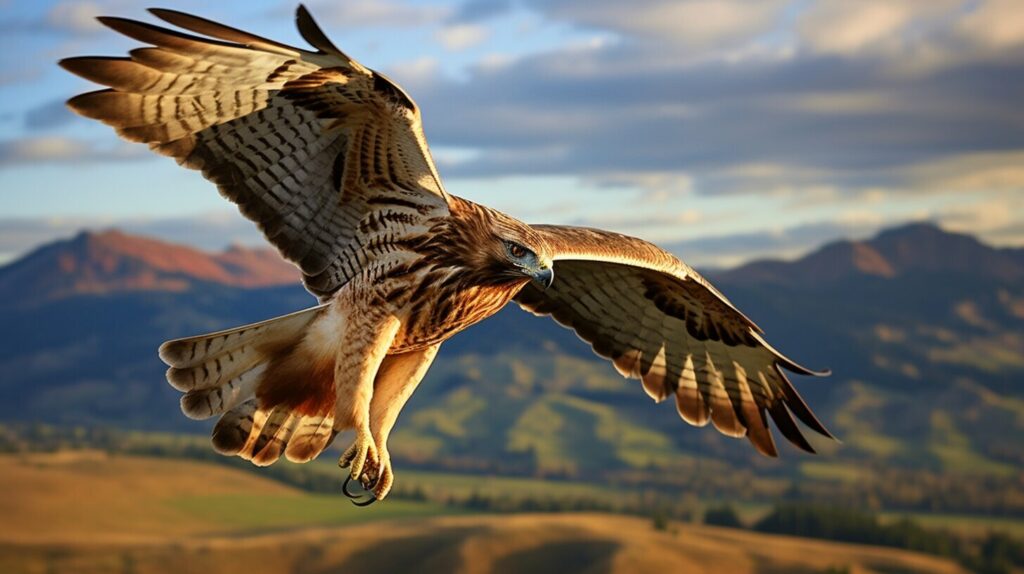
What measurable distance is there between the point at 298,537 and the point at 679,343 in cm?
12323

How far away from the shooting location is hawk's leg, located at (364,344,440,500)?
350 inches

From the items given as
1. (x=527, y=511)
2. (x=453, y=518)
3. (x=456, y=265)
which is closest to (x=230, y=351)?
(x=456, y=265)

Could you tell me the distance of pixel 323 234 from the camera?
9.20m

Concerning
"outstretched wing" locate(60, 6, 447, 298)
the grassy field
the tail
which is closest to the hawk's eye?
"outstretched wing" locate(60, 6, 447, 298)

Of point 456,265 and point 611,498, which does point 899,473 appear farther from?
point 456,265

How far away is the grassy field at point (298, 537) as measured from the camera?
123625 millimetres

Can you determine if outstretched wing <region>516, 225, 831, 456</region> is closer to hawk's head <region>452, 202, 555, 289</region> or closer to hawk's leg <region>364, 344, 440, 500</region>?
hawk's leg <region>364, 344, 440, 500</region>

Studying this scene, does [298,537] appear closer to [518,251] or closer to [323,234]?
[323,234]

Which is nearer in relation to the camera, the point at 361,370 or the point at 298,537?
the point at 361,370

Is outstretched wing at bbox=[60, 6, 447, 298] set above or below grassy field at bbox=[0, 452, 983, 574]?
above

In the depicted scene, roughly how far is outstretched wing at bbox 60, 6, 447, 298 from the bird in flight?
1cm

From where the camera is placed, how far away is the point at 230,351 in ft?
30.6

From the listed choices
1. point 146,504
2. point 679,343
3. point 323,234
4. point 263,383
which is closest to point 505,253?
point 323,234

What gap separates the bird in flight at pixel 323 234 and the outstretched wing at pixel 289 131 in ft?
0.04
